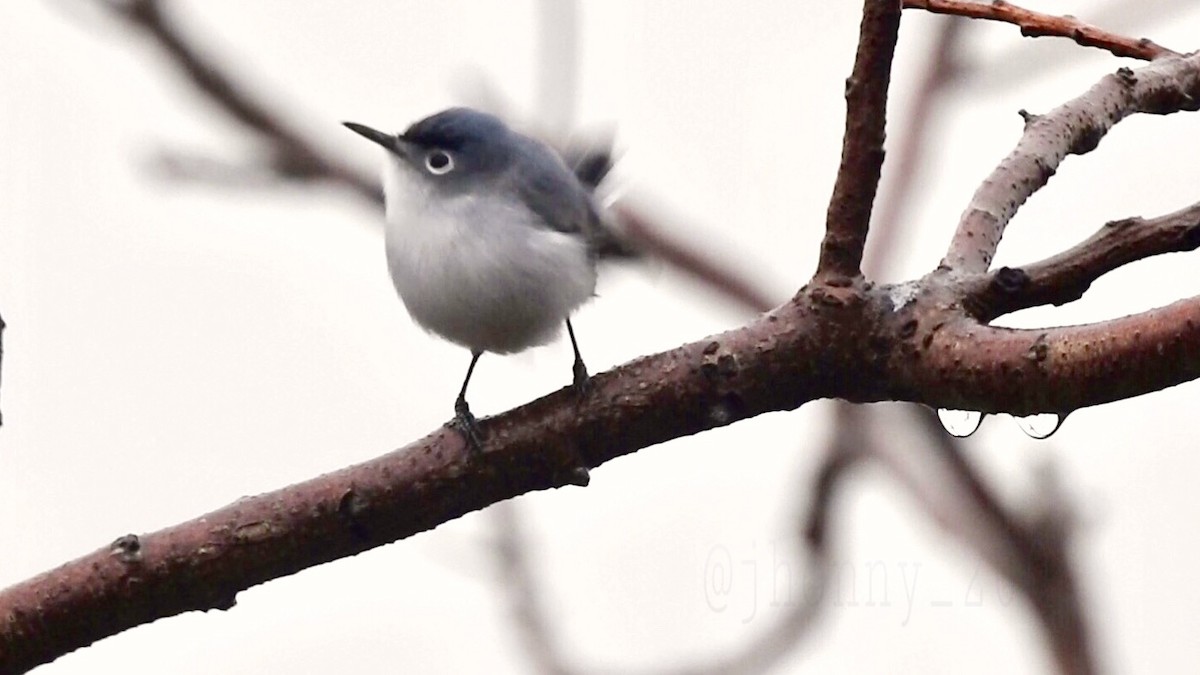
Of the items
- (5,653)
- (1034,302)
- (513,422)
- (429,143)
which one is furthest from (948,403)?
(429,143)

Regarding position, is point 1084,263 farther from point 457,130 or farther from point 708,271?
point 457,130

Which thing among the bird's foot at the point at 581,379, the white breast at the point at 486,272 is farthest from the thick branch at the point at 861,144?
the white breast at the point at 486,272

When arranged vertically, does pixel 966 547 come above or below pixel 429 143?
below

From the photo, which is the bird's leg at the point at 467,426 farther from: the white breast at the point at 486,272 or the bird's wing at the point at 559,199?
the bird's wing at the point at 559,199

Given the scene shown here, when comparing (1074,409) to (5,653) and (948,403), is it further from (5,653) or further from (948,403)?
(5,653)

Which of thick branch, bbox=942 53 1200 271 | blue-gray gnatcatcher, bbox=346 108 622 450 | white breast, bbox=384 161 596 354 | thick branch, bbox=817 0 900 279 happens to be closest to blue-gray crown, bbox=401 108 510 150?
blue-gray gnatcatcher, bbox=346 108 622 450
